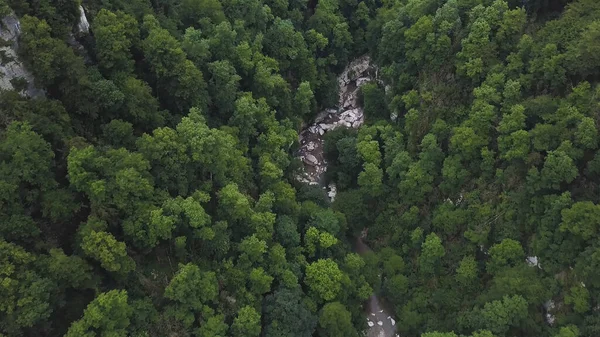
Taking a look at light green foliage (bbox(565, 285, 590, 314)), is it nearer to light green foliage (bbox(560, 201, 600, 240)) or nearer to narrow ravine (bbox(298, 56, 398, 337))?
light green foliage (bbox(560, 201, 600, 240))

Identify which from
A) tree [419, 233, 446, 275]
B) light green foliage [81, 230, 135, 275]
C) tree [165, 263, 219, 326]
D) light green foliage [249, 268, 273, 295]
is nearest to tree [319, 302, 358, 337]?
light green foliage [249, 268, 273, 295]

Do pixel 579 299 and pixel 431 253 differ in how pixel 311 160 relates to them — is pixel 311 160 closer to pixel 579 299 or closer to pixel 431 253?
pixel 431 253

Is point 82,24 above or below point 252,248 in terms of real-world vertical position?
above

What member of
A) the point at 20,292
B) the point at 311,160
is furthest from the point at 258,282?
Result: the point at 311,160

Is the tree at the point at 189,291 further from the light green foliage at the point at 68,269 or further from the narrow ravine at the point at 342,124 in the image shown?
the narrow ravine at the point at 342,124

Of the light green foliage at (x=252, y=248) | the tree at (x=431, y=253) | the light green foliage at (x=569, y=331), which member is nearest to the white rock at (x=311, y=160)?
the tree at (x=431, y=253)

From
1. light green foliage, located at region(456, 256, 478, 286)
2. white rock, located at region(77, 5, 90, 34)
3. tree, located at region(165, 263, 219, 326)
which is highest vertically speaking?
white rock, located at region(77, 5, 90, 34)
